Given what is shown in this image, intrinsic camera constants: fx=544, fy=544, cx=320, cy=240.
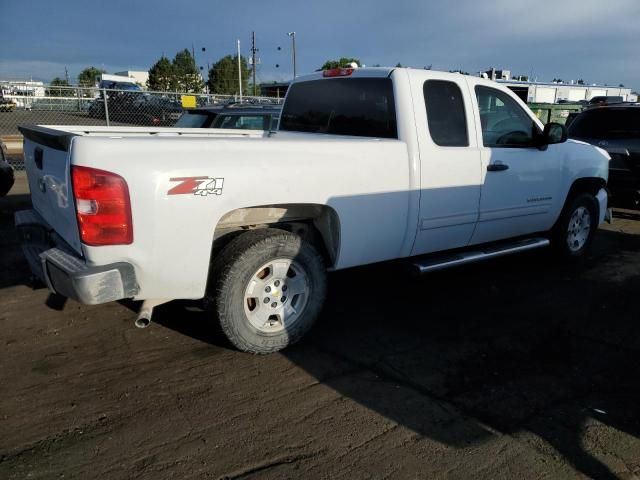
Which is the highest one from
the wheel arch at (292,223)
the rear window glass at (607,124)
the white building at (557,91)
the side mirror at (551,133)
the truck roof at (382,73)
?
the white building at (557,91)

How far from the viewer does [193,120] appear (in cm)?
824

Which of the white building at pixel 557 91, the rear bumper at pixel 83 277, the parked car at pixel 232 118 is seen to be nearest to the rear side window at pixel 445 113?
the rear bumper at pixel 83 277

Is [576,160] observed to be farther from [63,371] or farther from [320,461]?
[63,371]

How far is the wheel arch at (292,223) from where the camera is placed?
3711 mm

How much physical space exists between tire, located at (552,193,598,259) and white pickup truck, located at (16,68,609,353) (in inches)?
12.7

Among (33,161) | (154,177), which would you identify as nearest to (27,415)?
(154,177)

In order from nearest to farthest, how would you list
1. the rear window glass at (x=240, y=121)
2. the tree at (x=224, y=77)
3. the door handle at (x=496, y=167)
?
the door handle at (x=496, y=167) < the rear window glass at (x=240, y=121) < the tree at (x=224, y=77)

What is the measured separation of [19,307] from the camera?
462 centimetres

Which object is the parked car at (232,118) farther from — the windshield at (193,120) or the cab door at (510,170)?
the cab door at (510,170)

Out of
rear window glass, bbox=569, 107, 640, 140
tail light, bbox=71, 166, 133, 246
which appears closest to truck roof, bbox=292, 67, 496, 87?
tail light, bbox=71, 166, 133, 246

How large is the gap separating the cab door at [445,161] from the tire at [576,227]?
1.75m

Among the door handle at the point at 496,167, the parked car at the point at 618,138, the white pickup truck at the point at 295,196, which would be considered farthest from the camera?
the parked car at the point at 618,138

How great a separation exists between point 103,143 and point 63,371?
1600 mm

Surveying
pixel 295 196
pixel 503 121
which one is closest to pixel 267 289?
pixel 295 196
